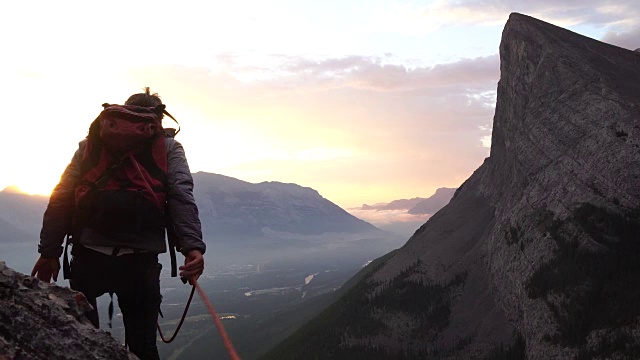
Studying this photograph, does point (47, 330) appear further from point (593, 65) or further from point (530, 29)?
point (530, 29)

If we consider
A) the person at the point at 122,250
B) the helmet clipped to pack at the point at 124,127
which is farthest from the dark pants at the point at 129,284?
the helmet clipped to pack at the point at 124,127

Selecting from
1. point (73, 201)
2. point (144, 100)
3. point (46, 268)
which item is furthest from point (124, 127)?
point (46, 268)

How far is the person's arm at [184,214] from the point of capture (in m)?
7.14

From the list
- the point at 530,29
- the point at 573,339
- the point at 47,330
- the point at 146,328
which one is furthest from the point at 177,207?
the point at 530,29

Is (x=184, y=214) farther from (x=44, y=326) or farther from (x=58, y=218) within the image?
(x=44, y=326)

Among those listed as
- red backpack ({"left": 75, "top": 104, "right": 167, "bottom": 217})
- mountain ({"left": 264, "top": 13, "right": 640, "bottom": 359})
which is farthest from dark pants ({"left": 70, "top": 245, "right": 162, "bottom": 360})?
mountain ({"left": 264, "top": 13, "right": 640, "bottom": 359})

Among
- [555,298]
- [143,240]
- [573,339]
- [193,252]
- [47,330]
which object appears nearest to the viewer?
[47,330]

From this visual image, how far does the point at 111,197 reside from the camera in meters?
7.43

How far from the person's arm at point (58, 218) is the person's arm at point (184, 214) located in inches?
59.3

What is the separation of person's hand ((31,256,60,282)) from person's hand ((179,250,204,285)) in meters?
2.34

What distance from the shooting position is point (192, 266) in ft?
23.2

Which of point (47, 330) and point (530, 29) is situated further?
point (530, 29)

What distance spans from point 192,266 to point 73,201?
96.6 inches

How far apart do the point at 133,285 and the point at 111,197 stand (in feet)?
4.63
